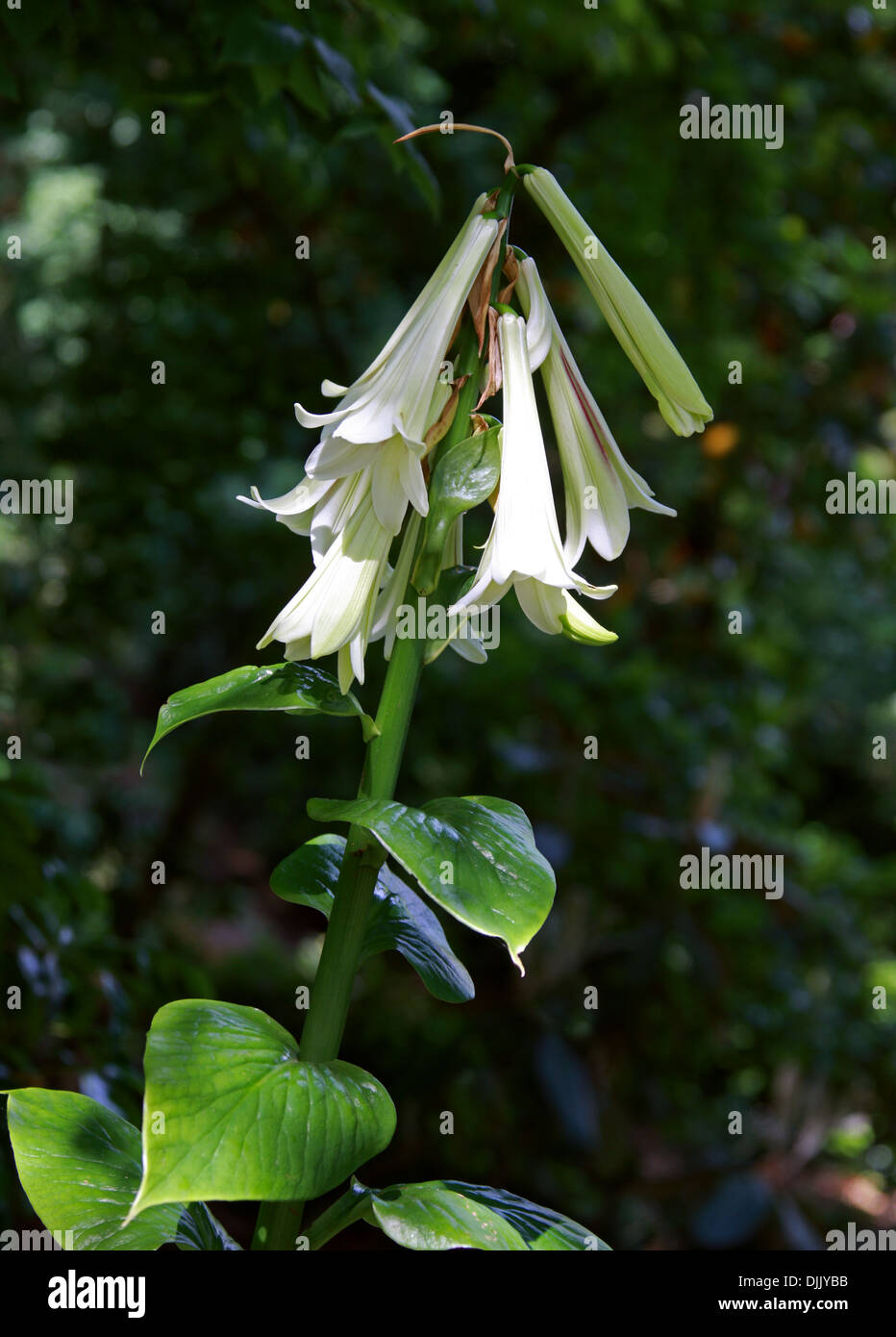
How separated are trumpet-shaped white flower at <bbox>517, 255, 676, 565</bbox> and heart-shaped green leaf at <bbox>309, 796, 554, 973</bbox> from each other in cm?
18

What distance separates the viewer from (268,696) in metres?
0.64

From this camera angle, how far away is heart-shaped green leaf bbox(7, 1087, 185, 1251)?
62cm

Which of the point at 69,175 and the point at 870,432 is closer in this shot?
the point at 870,432

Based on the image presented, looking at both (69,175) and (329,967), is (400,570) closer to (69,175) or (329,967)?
(329,967)

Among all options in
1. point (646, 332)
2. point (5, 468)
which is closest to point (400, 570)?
point (646, 332)

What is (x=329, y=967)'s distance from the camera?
2.14 feet

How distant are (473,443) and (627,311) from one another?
151 millimetres

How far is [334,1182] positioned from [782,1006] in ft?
7.88
